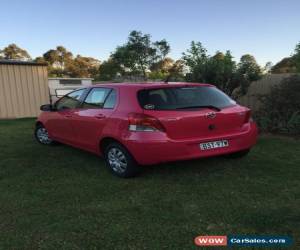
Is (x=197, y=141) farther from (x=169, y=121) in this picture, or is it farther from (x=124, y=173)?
(x=124, y=173)

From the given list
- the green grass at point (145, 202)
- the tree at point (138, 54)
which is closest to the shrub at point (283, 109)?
the green grass at point (145, 202)

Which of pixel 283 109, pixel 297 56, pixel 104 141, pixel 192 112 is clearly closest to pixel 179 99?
pixel 192 112

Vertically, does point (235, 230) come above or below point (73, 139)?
below

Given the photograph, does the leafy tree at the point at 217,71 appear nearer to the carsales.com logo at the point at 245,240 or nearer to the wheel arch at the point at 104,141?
the wheel arch at the point at 104,141

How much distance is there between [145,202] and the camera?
3.96m

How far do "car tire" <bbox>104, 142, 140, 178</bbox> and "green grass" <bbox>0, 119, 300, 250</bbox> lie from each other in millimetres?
146

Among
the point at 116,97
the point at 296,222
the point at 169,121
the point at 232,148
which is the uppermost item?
the point at 116,97

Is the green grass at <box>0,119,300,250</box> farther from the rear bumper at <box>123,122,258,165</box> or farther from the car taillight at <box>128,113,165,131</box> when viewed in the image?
the car taillight at <box>128,113,165,131</box>

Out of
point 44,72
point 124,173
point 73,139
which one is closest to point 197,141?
point 124,173

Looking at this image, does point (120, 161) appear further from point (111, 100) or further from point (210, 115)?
point (210, 115)

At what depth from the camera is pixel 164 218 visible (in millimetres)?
3500

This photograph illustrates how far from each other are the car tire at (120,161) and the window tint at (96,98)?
0.78 m

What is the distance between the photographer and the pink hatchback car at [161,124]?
14.5ft

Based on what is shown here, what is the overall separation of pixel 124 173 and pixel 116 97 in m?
1.16
